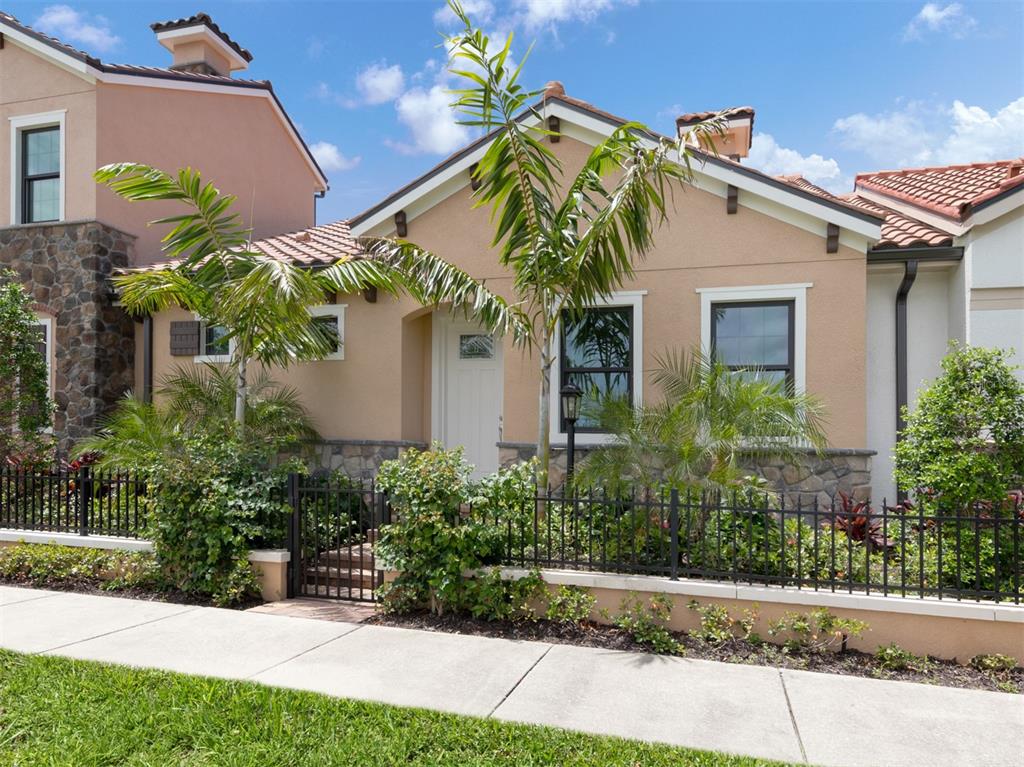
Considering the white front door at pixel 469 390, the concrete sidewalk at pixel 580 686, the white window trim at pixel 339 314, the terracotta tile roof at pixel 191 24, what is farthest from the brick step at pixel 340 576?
the terracotta tile roof at pixel 191 24

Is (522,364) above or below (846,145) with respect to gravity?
below

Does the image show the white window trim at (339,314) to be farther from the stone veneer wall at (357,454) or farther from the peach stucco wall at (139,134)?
the peach stucco wall at (139,134)

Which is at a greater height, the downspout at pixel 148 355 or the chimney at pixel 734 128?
the chimney at pixel 734 128

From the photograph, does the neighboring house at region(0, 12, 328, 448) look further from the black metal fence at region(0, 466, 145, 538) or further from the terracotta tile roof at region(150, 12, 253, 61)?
the black metal fence at region(0, 466, 145, 538)

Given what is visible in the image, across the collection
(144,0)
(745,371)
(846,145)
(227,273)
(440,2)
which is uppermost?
(144,0)

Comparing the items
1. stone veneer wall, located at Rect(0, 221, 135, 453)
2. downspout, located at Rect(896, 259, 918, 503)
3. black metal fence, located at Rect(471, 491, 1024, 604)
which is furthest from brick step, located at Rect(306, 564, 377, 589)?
downspout, located at Rect(896, 259, 918, 503)

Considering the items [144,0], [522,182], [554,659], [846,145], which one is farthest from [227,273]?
[846,145]

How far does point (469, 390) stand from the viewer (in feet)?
33.0

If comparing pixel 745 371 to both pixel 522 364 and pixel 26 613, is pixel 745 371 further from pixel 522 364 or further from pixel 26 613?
pixel 26 613

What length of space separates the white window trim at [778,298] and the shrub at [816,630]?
3121 mm

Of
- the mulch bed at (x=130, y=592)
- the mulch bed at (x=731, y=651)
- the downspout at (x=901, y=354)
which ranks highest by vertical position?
the downspout at (x=901, y=354)

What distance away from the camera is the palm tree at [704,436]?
636 centimetres

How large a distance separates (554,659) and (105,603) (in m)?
4.50

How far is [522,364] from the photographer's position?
8.84m
